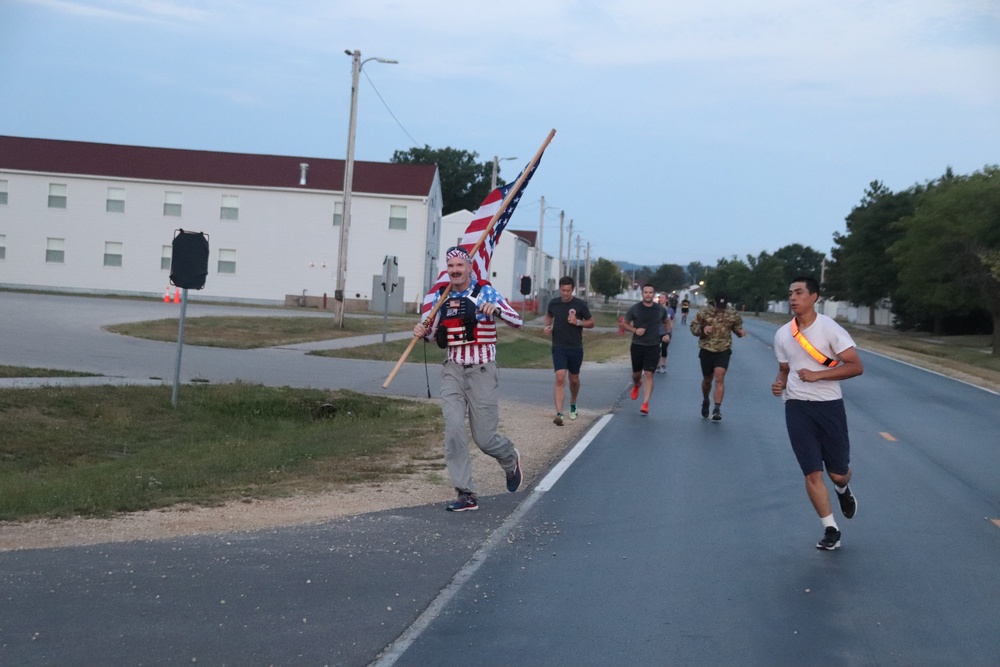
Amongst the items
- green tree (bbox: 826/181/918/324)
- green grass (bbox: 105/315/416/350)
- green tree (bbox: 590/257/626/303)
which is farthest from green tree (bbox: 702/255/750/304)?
green grass (bbox: 105/315/416/350)

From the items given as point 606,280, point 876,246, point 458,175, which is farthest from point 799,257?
point 876,246

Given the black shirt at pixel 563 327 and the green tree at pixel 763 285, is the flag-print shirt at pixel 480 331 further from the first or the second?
the green tree at pixel 763 285

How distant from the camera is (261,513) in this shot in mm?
8898

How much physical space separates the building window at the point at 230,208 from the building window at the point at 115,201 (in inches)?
200

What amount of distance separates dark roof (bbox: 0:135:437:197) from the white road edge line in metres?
48.9

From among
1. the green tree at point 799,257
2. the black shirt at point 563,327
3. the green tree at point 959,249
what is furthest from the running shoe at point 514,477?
the green tree at point 799,257

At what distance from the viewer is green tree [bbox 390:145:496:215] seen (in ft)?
364

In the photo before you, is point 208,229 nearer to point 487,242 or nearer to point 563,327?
point 563,327

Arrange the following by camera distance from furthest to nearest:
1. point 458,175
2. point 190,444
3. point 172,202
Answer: point 458,175 < point 172,202 < point 190,444

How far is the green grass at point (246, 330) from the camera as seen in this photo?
2827 cm

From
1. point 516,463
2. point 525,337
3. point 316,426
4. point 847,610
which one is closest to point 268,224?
point 525,337

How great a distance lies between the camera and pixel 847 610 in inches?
258

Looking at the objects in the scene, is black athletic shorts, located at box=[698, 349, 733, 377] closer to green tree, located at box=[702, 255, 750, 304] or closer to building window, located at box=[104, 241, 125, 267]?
building window, located at box=[104, 241, 125, 267]

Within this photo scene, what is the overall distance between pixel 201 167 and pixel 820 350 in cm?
5602
